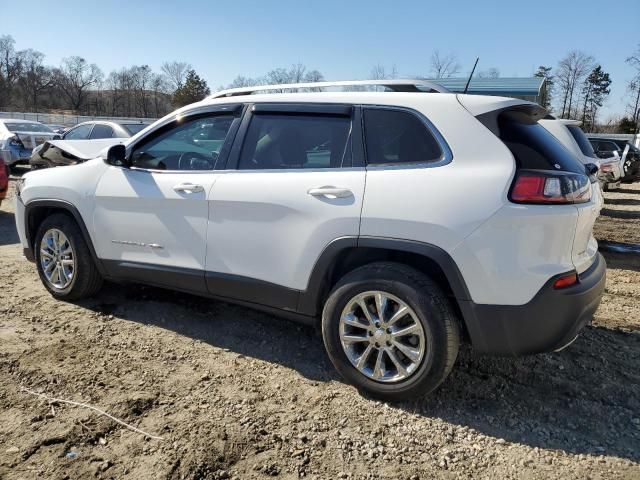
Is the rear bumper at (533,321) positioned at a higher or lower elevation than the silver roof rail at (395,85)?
lower

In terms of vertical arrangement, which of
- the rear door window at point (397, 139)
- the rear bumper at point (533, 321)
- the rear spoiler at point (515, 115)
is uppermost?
the rear spoiler at point (515, 115)

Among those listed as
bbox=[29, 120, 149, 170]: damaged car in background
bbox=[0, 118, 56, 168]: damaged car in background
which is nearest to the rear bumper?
bbox=[29, 120, 149, 170]: damaged car in background

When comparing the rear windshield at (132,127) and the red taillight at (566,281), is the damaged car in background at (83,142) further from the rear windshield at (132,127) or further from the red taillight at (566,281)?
the red taillight at (566,281)

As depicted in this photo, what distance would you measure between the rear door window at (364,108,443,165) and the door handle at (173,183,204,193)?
1251 millimetres

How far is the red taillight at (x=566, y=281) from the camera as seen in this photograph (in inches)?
100

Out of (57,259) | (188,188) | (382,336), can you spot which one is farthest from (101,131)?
(382,336)

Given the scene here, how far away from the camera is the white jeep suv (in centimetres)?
255

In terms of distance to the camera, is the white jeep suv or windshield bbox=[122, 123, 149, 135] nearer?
the white jeep suv

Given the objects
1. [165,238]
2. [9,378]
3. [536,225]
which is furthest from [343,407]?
[9,378]

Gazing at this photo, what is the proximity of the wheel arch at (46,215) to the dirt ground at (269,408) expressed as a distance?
61 cm

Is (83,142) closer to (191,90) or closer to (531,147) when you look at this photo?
(531,147)

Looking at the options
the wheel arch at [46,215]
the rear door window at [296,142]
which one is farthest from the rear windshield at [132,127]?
the rear door window at [296,142]

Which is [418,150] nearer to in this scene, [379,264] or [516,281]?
[379,264]

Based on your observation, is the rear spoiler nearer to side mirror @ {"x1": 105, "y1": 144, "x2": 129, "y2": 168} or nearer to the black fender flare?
the black fender flare
